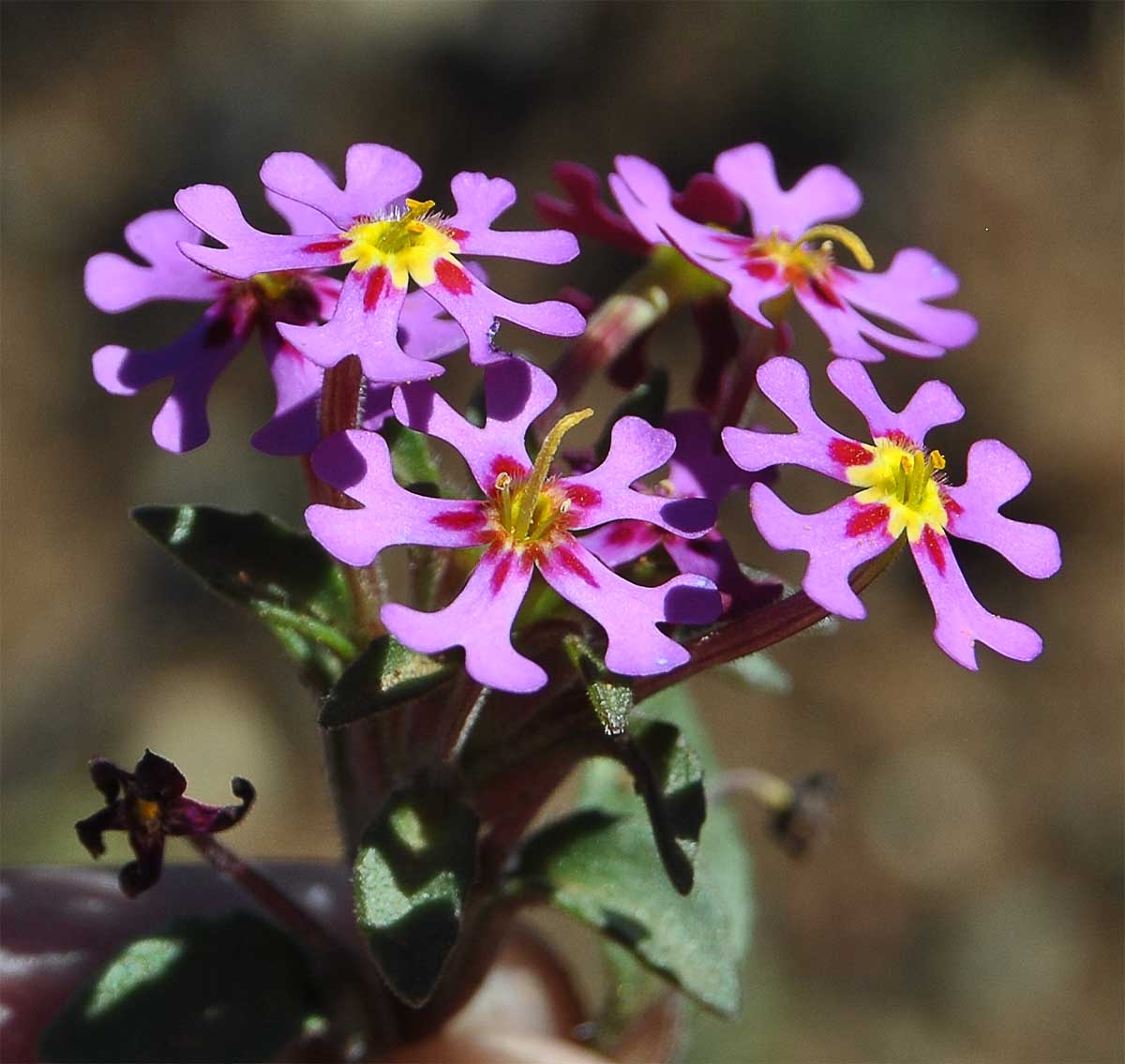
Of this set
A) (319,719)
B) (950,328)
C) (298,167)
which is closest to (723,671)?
(950,328)

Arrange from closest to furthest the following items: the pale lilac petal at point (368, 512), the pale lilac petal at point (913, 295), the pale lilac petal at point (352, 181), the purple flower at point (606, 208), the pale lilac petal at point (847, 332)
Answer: the pale lilac petal at point (368, 512), the pale lilac petal at point (352, 181), the pale lilac petal at point (847, 332), the pale lilac petal at point (913, 295), the purple flower at point (606, 208)

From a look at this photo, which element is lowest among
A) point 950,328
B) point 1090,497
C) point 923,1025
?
point 923,1025

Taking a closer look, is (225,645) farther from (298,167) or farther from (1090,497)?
(298,167)

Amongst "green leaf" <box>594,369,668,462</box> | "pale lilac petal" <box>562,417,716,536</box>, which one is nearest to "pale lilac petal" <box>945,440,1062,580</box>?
"pale lilac petal" <box>562,417,716,536</box>

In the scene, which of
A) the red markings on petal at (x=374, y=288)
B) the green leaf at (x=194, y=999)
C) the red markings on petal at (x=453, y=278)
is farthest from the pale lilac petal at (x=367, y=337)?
the green leaf at (x=194, y=999)

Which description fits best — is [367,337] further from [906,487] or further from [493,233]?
[906,487]

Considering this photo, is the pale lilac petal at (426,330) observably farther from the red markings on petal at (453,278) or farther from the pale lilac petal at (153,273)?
the pale lilac petal at (153,273)
